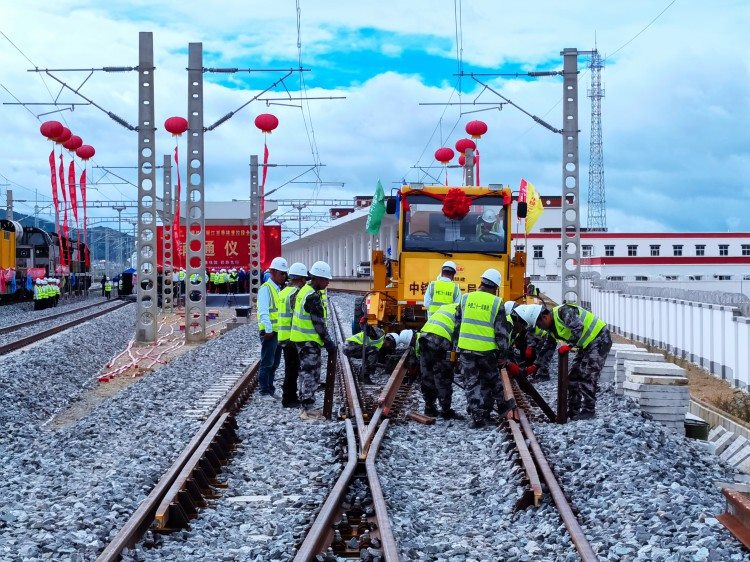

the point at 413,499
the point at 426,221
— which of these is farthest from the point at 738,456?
the point at 426,221

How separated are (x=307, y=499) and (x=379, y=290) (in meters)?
11.0

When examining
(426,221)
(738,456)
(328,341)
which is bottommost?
(738,456)

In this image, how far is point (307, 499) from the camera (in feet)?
26.3

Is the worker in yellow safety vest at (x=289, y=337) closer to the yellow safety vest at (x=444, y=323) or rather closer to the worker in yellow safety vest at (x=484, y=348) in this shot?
the yellow safety vest at (x=444, y=323)

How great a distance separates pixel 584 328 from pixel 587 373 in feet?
1.81

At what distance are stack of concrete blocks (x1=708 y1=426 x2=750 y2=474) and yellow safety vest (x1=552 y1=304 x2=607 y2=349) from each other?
1736mm

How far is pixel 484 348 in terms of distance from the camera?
11664 mm

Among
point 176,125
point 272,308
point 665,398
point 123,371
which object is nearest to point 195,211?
A: point 176,125

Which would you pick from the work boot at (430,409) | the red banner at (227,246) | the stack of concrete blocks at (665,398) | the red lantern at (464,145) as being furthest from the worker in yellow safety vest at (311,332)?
the red banner at (227,246)

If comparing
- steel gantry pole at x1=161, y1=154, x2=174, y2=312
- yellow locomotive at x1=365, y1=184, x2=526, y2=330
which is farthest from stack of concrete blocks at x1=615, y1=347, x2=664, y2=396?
→ steel gantry pole at x1=161, y1=154, x2=174, y2=312

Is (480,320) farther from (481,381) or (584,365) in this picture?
(584,365)

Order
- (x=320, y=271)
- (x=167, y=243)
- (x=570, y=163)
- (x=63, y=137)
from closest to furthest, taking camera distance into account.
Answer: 1. (x=320, y=271)
2. (x=570, y=163)
3. (x=63, y=137)
4. (x=167, y=243)

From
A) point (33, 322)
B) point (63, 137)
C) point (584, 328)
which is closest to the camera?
point (584, 328)

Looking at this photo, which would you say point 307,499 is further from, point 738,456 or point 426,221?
point 426,221
